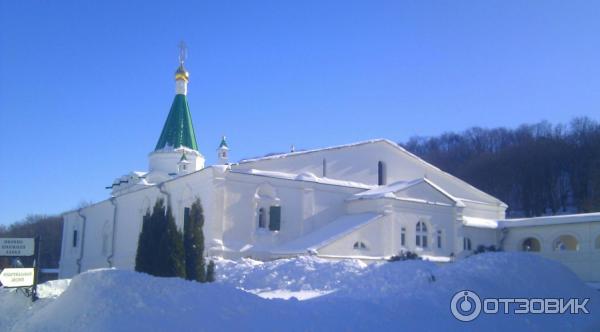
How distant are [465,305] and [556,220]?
20.6 m

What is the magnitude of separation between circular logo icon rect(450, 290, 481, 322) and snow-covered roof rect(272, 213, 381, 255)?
1208 centimetres

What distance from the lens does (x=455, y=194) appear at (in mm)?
35062

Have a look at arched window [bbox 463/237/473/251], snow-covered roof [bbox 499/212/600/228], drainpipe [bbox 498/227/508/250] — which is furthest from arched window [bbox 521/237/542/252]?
arched window [bbox 463/237/473/251]

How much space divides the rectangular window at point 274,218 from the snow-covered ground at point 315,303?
437 inches

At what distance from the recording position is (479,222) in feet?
107

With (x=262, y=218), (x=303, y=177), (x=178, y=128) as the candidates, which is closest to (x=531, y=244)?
(x=303, y=177)

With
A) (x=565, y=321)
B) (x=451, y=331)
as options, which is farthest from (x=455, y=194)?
(x=451, y=331)

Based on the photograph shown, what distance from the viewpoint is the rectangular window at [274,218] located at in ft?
90.0

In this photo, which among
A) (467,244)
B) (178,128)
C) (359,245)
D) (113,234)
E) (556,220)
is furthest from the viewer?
(178,128)

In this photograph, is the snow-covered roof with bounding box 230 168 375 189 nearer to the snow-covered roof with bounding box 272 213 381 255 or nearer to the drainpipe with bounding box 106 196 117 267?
the snow-covered roof with bounding box 272 213 381 255

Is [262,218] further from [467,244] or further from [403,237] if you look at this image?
[467,244]

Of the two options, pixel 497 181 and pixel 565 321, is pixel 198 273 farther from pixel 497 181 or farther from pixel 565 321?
pixel 497 181

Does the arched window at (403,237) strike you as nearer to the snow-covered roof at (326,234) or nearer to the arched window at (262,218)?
the snow-covered roof at (326,234)

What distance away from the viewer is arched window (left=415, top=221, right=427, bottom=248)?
28859mm
